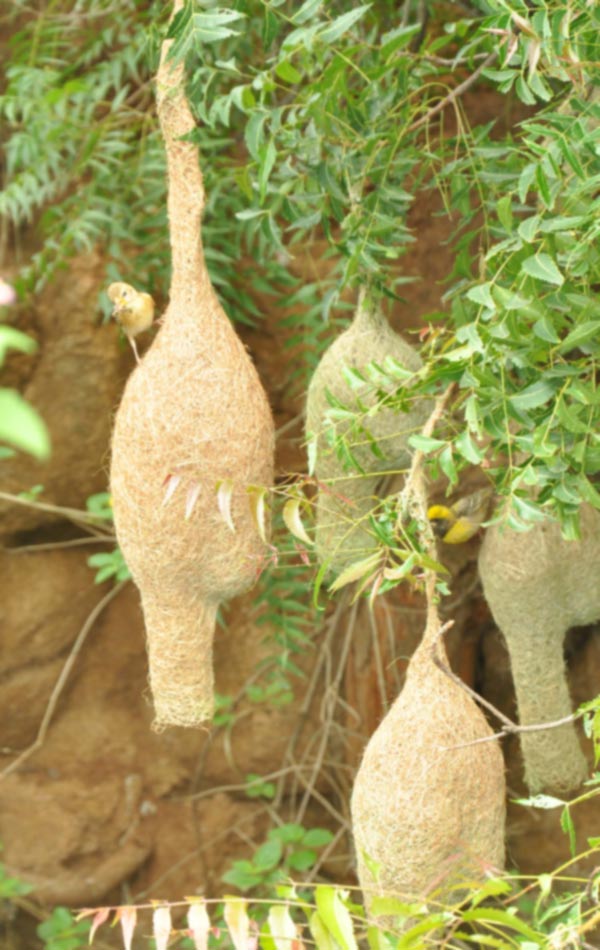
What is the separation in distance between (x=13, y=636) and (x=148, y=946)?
2.28 feet

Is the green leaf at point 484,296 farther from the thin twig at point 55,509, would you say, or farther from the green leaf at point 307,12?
the thin twig at point 55,509

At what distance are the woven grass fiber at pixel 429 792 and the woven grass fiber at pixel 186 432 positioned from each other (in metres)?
0.24

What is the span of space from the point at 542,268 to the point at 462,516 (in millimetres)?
575

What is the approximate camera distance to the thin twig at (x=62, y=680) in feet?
8.25

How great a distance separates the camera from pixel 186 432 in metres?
1.40

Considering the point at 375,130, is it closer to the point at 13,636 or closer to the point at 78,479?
the point at 78,479

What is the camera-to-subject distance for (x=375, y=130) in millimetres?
1493

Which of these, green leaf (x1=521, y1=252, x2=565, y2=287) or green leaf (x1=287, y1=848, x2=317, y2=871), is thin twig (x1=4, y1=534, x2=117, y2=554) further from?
green leaf (x1=521, y1=252, x2=565, y2=287)

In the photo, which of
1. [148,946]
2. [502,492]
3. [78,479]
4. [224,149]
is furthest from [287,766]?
[502,492]

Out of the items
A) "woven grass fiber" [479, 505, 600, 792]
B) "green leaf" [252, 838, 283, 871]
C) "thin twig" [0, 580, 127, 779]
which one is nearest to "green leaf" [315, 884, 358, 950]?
"woven grass fiber" [479, 505, 600, 792]

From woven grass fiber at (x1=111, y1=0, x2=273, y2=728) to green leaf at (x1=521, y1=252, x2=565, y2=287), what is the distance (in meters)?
0.41

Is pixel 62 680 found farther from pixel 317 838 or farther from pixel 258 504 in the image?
pixel 258 504

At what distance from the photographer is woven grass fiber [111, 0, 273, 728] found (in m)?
1.41

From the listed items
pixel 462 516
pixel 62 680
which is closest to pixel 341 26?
pixel 462 516
